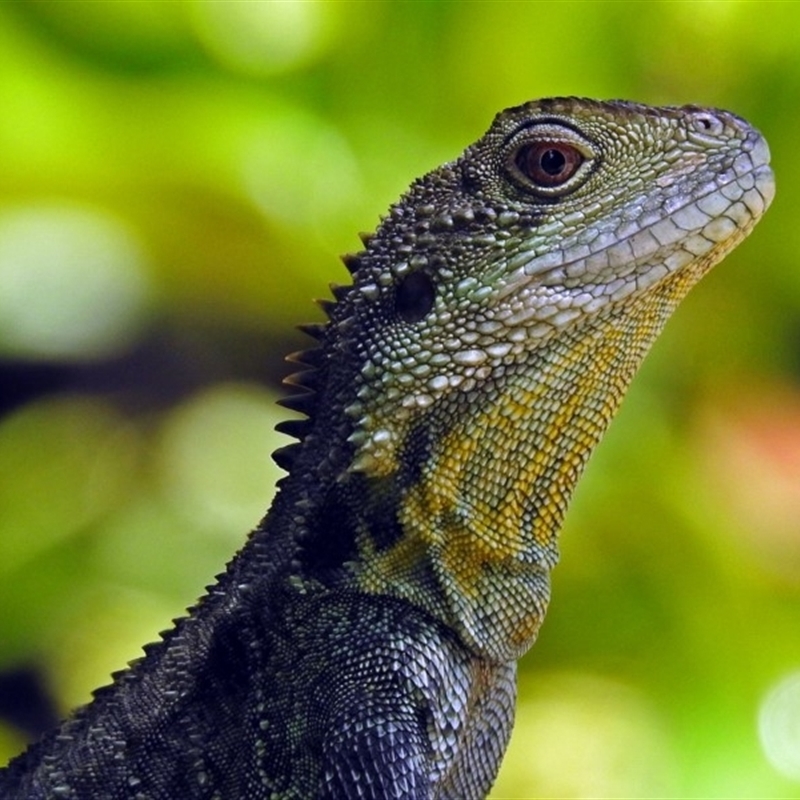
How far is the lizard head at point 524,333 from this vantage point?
203cm

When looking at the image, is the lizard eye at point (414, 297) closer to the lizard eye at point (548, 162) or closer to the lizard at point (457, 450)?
the lizard at point (457, 450)

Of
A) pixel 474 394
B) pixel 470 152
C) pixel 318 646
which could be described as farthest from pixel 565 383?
pixel 318 646

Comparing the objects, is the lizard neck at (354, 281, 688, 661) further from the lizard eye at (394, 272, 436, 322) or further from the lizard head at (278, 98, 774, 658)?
the lizard eye at (394, 272, 436, 322)

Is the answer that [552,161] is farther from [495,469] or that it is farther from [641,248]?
[495,469]

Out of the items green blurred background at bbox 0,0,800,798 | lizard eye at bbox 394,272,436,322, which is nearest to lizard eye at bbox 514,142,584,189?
lizard eye at bbox 394,272,436,322

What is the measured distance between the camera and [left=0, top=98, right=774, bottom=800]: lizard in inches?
79.4

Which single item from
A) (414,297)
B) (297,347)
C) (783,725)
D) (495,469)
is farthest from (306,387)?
(783,725)

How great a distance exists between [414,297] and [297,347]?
2515mm

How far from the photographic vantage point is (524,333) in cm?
205

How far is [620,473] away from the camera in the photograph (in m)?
4.56

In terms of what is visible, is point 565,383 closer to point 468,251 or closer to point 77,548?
point 468,251

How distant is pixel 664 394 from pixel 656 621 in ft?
2.85

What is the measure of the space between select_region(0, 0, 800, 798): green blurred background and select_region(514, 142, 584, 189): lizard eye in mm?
Answer: 2429

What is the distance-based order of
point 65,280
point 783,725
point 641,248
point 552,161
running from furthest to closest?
point 783,725 < point 65,280 < point 552,161 < point 641,248
